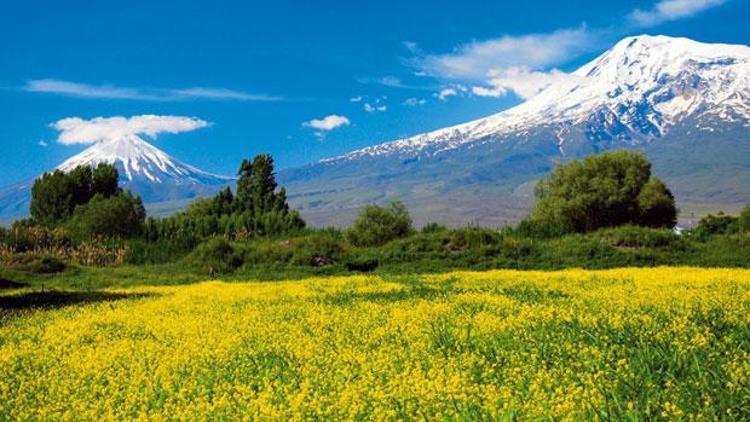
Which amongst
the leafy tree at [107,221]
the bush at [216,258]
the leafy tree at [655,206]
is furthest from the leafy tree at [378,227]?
the leafy tree at [107,221]

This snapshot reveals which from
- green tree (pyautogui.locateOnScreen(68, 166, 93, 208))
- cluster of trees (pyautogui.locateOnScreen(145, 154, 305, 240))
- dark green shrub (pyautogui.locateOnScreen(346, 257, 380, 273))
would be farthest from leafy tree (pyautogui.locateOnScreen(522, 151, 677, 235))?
green tree (pyautogui.locateOnScreen(68, 166, 93, 208))

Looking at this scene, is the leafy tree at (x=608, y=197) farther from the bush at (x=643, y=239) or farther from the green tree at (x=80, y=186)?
the green tree at (x=80, y=186)

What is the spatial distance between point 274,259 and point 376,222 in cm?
1325

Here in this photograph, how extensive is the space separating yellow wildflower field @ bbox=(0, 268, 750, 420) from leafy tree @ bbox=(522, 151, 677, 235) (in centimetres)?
3125

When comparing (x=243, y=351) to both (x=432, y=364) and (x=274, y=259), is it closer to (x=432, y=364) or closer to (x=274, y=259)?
(x=432, y=364)

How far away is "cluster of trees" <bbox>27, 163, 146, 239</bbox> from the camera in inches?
2172

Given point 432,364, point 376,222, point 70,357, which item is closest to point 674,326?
point 432,364

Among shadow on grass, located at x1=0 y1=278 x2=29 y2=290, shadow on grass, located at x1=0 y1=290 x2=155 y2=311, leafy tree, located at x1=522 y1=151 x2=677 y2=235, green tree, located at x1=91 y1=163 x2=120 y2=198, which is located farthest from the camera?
green tree, located at x1=91 y1=163 x2=120 y2=198

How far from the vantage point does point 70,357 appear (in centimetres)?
1394

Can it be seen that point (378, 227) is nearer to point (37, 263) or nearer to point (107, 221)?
point (107, 221)

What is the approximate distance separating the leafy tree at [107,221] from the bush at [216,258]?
53.1 ft

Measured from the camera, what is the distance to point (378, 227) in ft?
166

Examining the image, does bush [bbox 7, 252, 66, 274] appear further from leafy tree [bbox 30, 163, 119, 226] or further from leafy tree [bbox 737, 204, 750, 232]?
leafy tree [bbox 737, 204, 750, 232]

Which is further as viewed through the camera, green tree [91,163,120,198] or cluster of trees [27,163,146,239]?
green tree [91,163,120,198]
